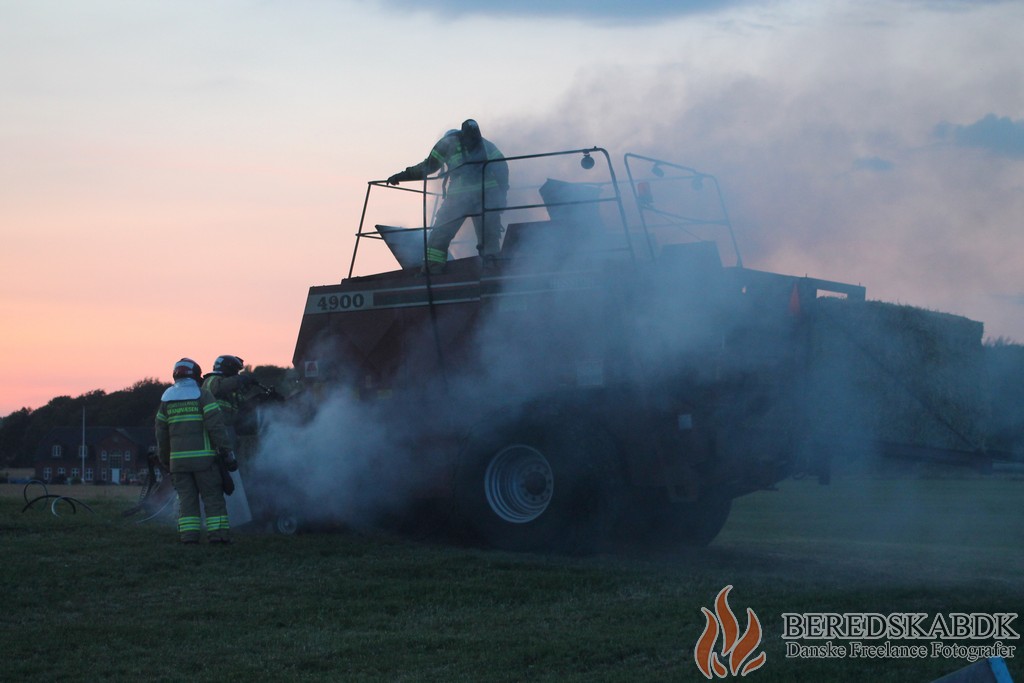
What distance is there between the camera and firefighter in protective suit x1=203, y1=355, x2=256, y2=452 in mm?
12305

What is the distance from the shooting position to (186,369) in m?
10.9

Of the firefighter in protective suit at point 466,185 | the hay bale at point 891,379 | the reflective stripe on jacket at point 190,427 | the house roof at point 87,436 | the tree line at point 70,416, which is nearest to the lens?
the hay bale at point 891,379

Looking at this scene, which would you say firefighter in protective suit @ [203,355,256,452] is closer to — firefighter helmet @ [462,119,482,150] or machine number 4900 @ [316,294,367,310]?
machine number 4900 @ [316,294,367,310]

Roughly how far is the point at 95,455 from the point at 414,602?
2395 inches

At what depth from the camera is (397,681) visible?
6324 mm

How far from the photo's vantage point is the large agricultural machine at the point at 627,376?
32.6ft

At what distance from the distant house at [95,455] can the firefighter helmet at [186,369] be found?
54.2 m

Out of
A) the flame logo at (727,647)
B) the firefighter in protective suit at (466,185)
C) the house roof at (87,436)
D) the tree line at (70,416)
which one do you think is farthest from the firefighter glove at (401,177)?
the house roof at (87,436)

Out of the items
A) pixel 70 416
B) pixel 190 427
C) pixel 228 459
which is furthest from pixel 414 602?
pixel 70 416

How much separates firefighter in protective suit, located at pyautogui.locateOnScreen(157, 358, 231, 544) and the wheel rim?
8.03ft

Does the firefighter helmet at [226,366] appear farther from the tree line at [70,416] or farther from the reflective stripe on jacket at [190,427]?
the tree line at [70,416]

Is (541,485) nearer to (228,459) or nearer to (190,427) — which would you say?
(228,459)

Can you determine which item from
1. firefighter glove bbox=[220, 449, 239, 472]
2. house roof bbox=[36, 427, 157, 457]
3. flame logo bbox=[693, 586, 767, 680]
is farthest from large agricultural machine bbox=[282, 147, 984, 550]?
house roof bbox=[36, 427, 157, 457]

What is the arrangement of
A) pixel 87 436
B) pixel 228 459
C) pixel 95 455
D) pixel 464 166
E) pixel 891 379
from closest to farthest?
1. pixel 891 379
2. pixel 228 459
3. pixel 464 166
4. pixel 87 436
5. pixel 95 455
